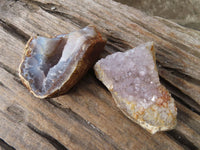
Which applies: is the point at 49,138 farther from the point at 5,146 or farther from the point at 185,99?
the point at 185,99

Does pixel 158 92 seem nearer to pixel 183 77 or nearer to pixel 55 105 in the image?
pixel 183 77


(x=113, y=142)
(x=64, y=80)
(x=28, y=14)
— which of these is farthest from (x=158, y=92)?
(x=28, y=14)

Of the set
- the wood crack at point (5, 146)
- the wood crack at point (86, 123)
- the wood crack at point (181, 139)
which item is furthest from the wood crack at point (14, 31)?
the wood crack at point (181, 139)

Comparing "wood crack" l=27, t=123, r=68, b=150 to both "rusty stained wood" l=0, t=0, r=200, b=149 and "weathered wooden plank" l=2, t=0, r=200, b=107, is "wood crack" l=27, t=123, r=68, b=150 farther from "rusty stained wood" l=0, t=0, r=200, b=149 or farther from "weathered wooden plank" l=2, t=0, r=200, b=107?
"weathered wooden plank" l=2, t=0, r=200, b=107

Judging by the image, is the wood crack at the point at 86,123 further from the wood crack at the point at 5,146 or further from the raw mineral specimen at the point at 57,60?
the wood crack at the point at 5,146

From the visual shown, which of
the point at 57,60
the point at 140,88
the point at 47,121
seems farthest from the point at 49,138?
the point at 140,88

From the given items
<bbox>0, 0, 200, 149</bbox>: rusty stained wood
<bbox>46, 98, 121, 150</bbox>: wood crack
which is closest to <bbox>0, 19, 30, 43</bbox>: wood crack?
<bbox>0, 0, 200, 149</bbox>: rusty stained wood
